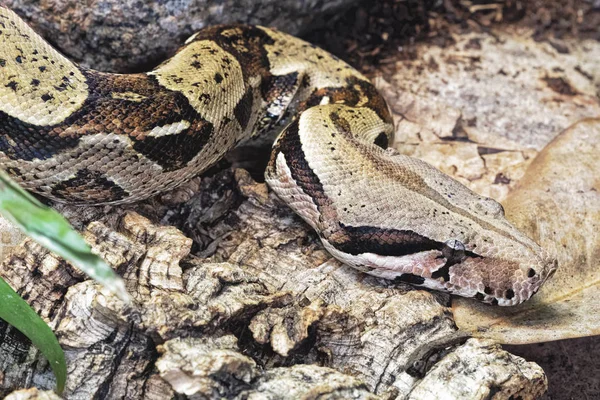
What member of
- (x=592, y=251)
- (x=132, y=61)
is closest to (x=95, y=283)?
(x=132, y=61)

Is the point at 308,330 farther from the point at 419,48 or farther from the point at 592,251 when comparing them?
the point at 419,48

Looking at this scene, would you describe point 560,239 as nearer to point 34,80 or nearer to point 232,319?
point 232,319

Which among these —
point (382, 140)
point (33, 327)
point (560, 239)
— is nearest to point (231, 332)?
point (33, 327)

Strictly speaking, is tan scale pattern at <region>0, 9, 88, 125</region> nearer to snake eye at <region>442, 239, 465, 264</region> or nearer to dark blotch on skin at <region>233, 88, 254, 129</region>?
dark blotch on skin at <region>233, 88, 254, 129</region>

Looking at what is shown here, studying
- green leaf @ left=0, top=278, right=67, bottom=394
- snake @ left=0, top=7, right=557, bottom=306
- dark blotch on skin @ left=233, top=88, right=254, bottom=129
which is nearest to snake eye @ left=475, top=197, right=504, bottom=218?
snake @ left=0, top=7, right=557, bottom=306

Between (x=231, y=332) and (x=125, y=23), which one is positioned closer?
(x=231, y=332)
